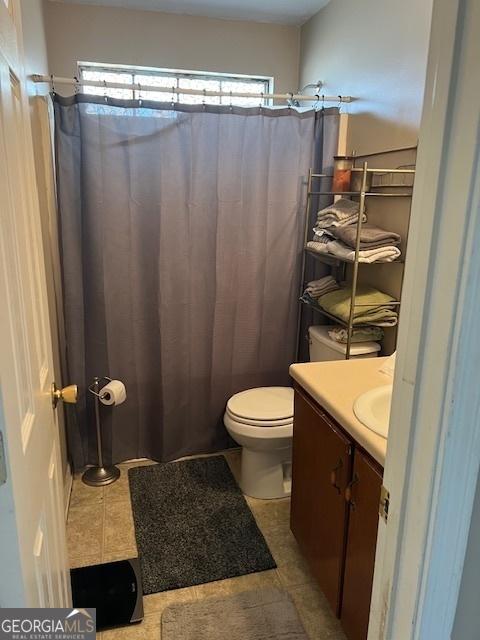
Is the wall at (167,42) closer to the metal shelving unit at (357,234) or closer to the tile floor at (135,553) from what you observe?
the metal shelving unit at (357,234)

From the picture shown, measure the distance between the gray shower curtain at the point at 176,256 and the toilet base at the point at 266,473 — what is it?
441 millimetres

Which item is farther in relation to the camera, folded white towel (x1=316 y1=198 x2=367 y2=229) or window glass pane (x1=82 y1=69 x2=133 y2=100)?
window glass pane (x1=82 y1=69 x2=133 y2=100)

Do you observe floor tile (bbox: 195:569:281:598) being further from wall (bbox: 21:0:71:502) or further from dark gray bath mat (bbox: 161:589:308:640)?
wall (bbox: 21:0:71:502)

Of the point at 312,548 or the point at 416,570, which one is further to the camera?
the point at 312,548

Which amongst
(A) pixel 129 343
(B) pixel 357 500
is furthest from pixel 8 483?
(A) pixel 129 343

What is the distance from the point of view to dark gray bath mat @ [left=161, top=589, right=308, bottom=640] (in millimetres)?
1669

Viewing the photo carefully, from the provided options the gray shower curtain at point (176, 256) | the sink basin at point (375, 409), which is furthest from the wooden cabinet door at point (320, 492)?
the gray shower curtain at point (176, 256)

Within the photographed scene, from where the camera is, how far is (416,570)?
766 millimetres

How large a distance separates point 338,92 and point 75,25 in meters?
1.43

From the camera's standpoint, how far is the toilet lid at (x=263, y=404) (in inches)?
90.7

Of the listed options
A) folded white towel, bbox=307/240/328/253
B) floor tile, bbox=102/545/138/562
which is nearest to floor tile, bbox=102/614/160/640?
floor tile, bbox=102/545/138/562

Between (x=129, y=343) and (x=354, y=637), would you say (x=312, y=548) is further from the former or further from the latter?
(x=129, y=343)

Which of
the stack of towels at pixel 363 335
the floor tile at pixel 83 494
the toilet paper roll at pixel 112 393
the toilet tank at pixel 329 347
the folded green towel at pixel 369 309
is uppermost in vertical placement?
the folded green towel at pixel 369 309

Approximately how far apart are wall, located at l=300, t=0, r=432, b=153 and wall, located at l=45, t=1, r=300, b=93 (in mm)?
215
